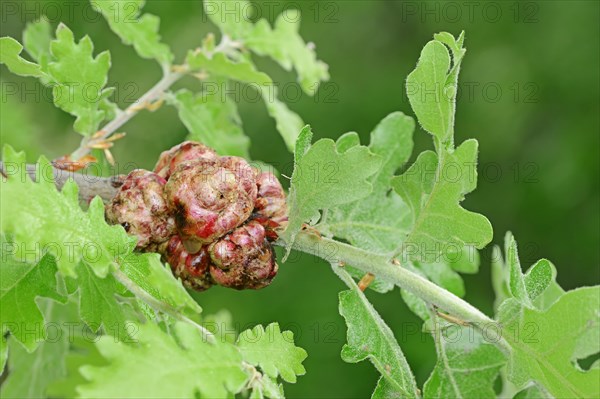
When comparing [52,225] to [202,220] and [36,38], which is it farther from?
[36,38]

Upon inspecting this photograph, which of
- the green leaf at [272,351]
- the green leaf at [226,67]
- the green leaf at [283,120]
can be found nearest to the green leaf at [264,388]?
the green leaf at [272,351]

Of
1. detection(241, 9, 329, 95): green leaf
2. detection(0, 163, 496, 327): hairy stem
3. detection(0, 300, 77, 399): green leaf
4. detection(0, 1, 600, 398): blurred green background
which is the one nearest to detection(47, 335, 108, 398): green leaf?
detection(0, 300, 77, 399): green leaf

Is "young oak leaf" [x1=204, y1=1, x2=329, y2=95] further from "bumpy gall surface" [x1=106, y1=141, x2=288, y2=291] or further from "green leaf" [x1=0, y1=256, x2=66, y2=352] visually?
"green leaf" [x1=0, y1=256, x2=66, y2=352]

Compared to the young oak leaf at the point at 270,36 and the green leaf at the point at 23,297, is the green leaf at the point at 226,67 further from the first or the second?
the green leaf at the point at 23,297

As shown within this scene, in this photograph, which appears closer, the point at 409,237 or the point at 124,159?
the point at 409,237

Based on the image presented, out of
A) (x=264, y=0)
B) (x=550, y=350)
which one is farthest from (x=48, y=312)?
(x=264, y=0)

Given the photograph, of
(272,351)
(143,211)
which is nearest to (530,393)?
(272,351)

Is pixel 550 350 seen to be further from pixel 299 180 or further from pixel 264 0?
pixel 264 0

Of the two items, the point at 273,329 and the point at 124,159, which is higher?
the point at 273,329
